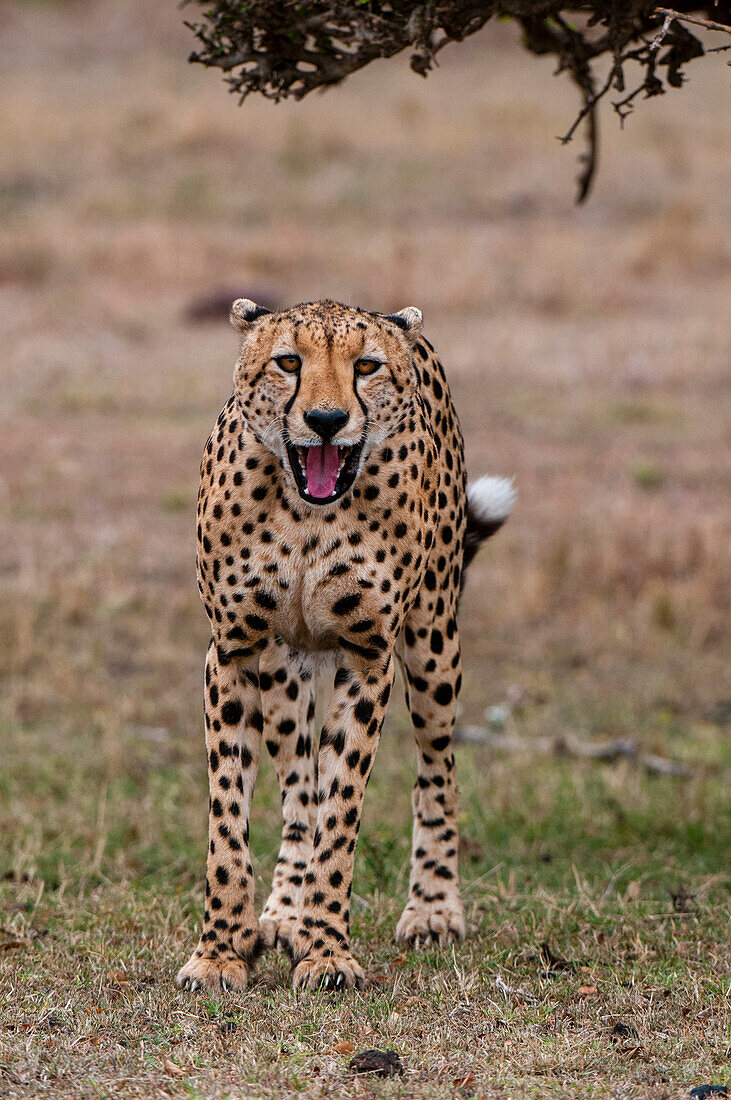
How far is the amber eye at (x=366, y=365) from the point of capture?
3498 millimetres

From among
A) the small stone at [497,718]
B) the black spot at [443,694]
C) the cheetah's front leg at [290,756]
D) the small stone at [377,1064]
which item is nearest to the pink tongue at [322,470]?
the cheetah's front leg at [290,756]

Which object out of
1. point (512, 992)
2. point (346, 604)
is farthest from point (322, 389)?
point (512, 992)

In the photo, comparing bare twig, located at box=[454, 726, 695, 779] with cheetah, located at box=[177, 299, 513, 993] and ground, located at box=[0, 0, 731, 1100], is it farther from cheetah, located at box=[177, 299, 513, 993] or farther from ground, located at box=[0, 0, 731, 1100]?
cheetah, located at box=[177, 299, 513, 993]

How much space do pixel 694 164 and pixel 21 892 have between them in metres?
18.8

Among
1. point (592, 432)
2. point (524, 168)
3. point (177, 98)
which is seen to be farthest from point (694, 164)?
point (592, 432)

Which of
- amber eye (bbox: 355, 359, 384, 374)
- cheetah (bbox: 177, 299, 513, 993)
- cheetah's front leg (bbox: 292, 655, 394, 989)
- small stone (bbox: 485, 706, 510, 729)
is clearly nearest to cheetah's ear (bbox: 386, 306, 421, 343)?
cheetah (bbox: 177, 299, 513, 993)

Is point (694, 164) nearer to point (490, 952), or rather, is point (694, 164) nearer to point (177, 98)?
point (177, 98)

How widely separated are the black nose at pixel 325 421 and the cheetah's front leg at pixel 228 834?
699 mm

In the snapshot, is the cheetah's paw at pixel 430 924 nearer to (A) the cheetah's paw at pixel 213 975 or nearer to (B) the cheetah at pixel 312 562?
(B) the cheetah at pixel 312 562

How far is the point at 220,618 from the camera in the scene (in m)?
3.66

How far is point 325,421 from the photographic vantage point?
3.32 meters

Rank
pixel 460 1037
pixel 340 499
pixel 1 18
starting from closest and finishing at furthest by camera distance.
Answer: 1. pixel 460 1037
2. pixel 340 499
3. pixel 1 18

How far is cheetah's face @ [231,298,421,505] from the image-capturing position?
3365 mm

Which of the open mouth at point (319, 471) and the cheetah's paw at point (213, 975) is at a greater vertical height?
the open mouth at point (319, 471)
